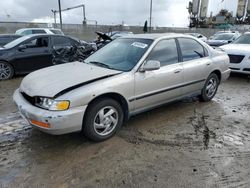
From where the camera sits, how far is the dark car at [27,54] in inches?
278

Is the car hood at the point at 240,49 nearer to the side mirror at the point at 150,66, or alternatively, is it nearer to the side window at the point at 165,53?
the side window at the point at 165,53

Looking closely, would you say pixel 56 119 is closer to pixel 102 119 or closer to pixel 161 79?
pixel 102 119

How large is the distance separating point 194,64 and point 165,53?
797 millimetres

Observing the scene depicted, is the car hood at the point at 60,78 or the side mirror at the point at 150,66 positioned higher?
the side mirror at the point at 150,66

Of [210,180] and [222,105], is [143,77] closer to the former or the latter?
[210,180]

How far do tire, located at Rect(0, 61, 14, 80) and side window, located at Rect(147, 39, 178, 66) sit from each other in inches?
209

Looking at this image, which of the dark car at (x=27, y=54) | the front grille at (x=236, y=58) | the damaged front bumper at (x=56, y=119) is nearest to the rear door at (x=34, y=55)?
the dark car at (x=27, y=54)

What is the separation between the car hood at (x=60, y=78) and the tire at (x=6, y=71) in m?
4.11

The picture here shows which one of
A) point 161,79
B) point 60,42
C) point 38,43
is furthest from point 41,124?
point 60,42

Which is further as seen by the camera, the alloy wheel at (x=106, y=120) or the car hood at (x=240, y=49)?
the car hood at (x=240, y=49)

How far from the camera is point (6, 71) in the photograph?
23.2 ft

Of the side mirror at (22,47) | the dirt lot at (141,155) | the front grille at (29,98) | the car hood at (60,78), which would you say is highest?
the side mirror at (22,47)

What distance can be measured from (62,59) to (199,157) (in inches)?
234

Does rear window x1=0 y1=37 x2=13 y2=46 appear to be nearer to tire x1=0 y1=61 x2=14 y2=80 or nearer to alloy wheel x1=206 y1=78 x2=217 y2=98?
tire x1=0 y1=61 x2=14 y2=80
